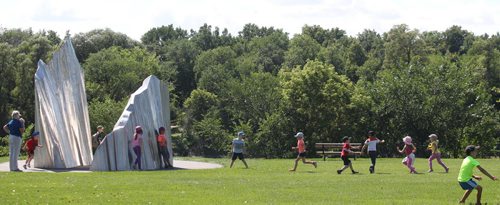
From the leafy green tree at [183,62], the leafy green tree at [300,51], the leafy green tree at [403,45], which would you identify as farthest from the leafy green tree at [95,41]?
the leafy green tree at [403,45]

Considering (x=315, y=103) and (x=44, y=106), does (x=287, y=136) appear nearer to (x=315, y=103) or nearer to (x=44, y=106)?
(x=315, y=103)

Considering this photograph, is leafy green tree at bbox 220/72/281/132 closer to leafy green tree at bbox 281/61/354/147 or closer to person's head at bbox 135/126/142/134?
leafy green tree at bbox 281/61/354/147

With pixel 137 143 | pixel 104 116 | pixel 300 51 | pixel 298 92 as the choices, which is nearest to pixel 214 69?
pixel 300 51

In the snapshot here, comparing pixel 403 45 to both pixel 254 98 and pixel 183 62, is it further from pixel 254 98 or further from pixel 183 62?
pixel 183 62

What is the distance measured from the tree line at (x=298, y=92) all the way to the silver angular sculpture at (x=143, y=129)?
1382 centimetres

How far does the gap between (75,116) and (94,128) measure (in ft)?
110

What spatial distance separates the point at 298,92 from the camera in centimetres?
5709

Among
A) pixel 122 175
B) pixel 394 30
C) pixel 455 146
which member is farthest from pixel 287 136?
pixel 122 175

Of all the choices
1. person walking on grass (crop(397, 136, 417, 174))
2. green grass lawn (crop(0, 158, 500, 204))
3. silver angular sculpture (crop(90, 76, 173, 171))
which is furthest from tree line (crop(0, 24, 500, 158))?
silver angular sculpture (crop(90, 76, 173, 171))

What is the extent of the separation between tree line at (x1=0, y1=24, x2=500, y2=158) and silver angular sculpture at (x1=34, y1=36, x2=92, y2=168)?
16804 mm

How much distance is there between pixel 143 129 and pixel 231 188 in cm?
962

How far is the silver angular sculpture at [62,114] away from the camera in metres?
28.5

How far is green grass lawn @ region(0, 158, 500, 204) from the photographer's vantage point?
56.0 feet

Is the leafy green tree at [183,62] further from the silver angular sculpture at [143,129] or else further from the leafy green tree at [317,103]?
the silver angular sculpture at [143,129]
